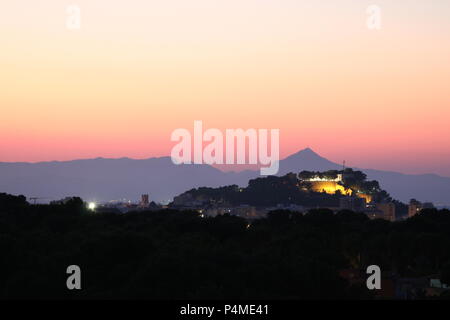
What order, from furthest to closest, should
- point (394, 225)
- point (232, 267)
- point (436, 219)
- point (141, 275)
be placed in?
point (436, 219) → point (394, 225) → point (232, 267) → point (141, 275)

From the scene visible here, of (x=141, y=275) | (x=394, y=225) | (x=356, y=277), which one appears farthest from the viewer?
(x=394, y=225)

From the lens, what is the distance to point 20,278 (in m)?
28.1

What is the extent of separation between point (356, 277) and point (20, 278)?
1689 centimetres

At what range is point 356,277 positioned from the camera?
3928 centimetres

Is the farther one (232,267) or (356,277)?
(356,277)

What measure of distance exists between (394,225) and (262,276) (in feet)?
139

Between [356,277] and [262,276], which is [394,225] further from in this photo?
[262,276]

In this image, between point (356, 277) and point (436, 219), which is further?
point (436, 219)
